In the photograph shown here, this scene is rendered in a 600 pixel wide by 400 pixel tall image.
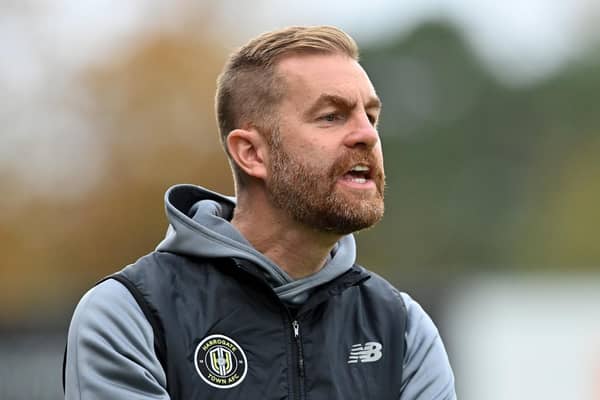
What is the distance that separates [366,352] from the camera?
14.2 ft

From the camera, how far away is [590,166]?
47375mm

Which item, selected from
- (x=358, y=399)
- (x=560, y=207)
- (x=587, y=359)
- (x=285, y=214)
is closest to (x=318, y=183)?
(x=285, y=214)

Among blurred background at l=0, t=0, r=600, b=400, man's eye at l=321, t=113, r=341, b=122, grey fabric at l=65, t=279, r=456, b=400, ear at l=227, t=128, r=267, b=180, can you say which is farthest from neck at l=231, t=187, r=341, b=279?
blurred background at l=0, t=0, r=600, b=400

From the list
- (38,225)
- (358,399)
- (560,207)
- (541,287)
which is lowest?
(560,207)

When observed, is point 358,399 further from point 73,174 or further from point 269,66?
point 73,174

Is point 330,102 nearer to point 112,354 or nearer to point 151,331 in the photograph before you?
point 151,331

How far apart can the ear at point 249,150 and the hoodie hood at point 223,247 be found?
17 cm

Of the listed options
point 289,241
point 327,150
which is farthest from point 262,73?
point 289,241

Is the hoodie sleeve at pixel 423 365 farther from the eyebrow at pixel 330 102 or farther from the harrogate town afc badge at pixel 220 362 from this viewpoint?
the eyebrow at pixel 330 102

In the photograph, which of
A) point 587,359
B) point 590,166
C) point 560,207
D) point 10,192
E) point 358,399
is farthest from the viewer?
point 590,166

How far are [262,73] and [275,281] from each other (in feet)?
2.12

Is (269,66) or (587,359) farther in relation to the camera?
(587,359)

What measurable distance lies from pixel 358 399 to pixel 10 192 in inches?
942

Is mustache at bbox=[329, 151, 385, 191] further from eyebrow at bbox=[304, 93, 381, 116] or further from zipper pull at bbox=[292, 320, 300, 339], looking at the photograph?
zipper pull at bbox=[292, 320, 300, 339]
